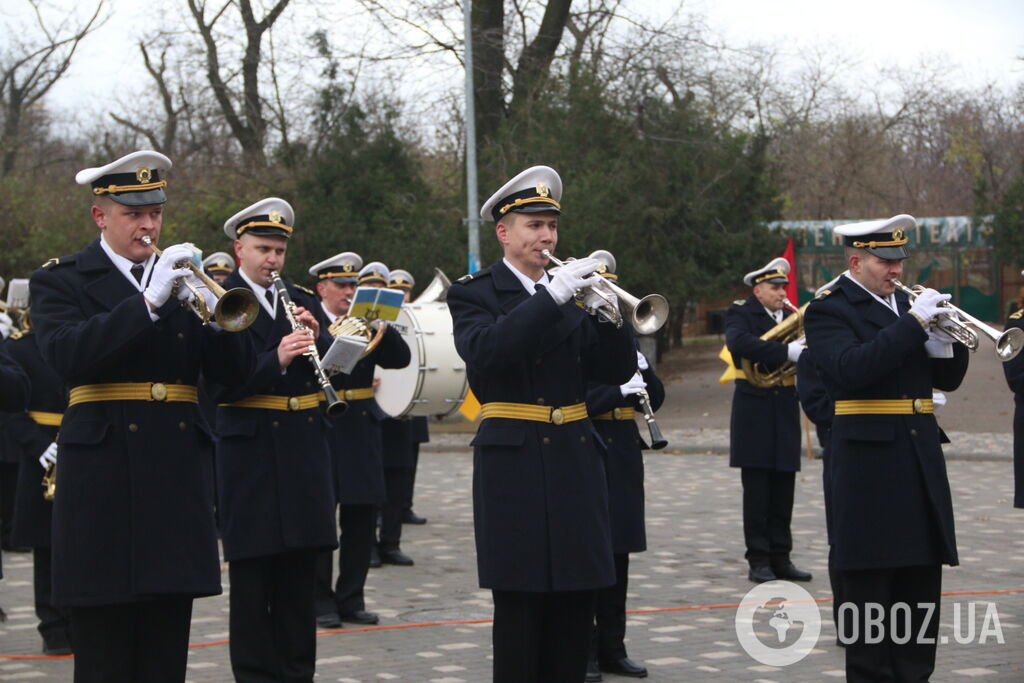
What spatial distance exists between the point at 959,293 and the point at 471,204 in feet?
80.0

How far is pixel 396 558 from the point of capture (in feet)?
35.2

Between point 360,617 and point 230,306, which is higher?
point 230,306

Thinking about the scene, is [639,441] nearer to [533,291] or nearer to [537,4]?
[533,291]

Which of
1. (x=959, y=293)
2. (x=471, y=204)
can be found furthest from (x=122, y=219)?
(x=959, y=293)

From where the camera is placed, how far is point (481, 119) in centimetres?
2673

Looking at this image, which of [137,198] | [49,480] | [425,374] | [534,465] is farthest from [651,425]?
[425,374]

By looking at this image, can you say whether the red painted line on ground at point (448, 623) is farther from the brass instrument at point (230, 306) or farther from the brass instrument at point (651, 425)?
the brass instrument at point (230, 306)

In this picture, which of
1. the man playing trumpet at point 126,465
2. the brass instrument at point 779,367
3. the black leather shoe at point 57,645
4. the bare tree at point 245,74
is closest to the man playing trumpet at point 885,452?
the man playing trumpet at point 126,465

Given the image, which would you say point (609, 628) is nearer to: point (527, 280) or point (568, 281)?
point (527, 280)

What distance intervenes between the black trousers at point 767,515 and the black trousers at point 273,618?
→ 4.27 m

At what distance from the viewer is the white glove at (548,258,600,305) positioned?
4.87 metres

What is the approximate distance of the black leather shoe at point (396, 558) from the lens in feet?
35.1

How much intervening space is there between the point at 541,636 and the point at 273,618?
65.4 inches

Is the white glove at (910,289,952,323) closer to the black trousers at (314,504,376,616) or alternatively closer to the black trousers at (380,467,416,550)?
the black trousers at (314,504,376,616)
